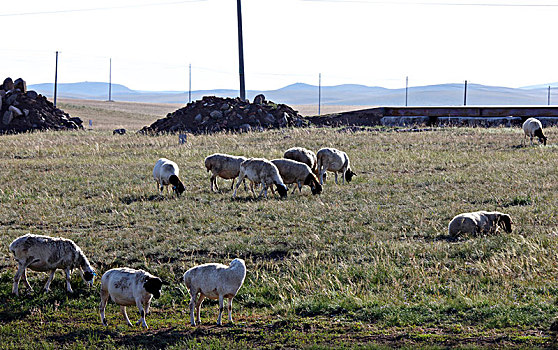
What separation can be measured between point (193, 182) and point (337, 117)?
26.1 metres

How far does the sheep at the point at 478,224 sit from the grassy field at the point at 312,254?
30cm

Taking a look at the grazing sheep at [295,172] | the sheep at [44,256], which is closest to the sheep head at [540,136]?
the grazing sheep at [295,172]

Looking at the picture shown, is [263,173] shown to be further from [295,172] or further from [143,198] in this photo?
[143,198]

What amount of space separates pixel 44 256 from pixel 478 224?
8.90 meters

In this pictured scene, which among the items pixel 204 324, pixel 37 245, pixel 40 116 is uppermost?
pixel 40 116

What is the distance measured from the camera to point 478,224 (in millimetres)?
14188

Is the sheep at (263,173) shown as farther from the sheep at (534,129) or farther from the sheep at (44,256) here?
the sheep at (534,129)

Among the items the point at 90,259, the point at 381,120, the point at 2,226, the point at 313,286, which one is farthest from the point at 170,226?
the point at 381,120

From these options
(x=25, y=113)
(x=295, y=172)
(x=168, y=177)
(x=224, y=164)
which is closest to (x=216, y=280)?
(x=168, y=177)

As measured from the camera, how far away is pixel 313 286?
1118cm

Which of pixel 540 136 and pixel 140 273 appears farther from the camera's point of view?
pixel 540 136

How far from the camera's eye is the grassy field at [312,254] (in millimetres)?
9172

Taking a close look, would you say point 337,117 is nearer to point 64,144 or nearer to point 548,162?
point 64,144

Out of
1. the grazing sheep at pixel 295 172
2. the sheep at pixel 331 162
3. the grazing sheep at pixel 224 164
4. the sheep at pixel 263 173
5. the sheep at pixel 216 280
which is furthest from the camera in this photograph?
the sheep at pixel 331 162
